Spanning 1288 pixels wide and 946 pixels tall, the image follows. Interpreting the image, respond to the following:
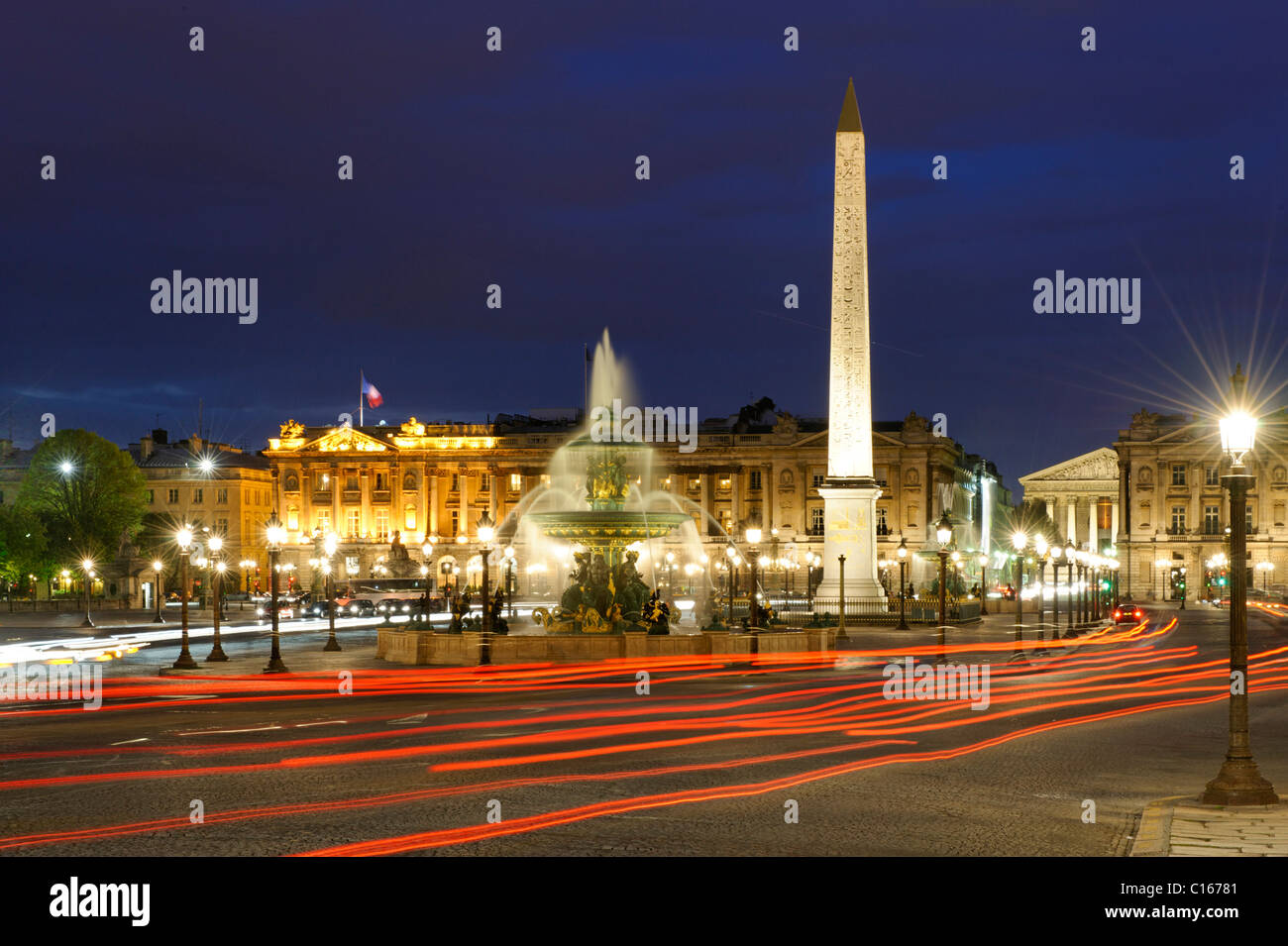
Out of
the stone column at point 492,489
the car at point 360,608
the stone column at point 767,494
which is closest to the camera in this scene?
the car at point 360,608

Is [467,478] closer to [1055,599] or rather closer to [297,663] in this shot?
[1055,599]

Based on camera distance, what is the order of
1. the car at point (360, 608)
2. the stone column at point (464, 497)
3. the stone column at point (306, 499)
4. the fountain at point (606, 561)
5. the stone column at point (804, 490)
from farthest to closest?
the stone column at point (306, 499), the stone column at point (464, 497), the stone column at point (804, 490), the car at point (360, 608), the fountain at point (606, 561)

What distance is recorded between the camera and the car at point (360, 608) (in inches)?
3081

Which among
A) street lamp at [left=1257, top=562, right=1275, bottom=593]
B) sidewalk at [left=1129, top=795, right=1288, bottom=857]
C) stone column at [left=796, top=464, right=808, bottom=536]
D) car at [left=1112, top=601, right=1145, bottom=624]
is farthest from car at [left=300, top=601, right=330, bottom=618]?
street lamp at [left=1257, top=562, right=1275, bottom=593]

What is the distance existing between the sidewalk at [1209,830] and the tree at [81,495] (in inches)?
3333

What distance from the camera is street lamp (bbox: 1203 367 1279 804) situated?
13.9 metres

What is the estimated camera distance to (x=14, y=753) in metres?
19.0

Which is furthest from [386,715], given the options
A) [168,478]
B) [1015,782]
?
[168,478]

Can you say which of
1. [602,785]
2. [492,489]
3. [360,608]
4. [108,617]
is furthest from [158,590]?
[492,489]

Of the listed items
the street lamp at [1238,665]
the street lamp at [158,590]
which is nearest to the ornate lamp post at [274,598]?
the street lamp at [1238,665]

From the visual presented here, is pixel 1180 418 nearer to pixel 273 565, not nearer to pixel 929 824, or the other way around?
pixel 273 565

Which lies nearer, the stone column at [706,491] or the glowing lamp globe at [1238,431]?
the glowing lamp globe at [1238,431]

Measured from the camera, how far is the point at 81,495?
311 ft

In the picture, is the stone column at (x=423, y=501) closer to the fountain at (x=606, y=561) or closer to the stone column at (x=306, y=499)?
the stone column at (x=306, y=499)
